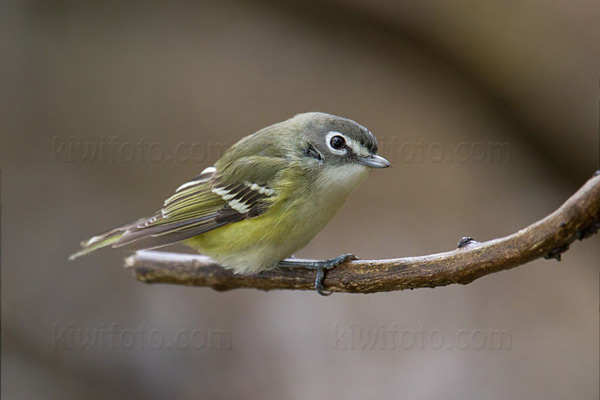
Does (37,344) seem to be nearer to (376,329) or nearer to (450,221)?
(376,329)

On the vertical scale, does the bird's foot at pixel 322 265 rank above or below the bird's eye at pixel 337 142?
below

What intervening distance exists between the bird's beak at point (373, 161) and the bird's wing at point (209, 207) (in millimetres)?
507

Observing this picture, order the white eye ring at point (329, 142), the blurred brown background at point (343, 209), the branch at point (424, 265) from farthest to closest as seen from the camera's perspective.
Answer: the blurred brown background at point (343, 209)
the white eye ring at point (329, 142)
the branch at point (424, 265)

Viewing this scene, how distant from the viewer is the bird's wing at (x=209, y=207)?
3.21 m

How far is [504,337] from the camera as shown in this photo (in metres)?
5.15

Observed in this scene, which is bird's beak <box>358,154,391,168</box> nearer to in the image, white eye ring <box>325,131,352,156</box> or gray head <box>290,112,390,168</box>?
gray head <box>290,112,390,168</box>

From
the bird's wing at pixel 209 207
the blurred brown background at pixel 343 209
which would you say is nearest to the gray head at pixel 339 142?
the bird's wing at pixel 209 207

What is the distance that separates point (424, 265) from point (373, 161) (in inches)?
24.9

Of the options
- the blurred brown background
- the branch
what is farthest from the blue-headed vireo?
the blurred brown background

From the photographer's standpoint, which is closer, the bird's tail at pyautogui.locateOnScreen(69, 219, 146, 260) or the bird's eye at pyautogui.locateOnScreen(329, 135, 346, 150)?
the bird's eye at pyautogui.locateOnScreen(329, 135, 346, 150)

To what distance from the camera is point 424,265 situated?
260 centimetres

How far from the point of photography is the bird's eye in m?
3.02

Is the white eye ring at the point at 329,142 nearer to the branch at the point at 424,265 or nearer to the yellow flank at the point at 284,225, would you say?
the yellow flank at the point at 284,225

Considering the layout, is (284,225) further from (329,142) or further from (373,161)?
(373,161)
